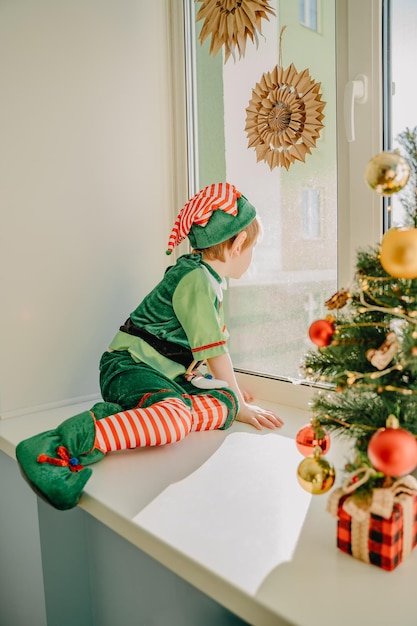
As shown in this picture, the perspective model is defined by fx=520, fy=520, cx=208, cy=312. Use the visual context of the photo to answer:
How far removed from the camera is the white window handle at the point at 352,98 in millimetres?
1029

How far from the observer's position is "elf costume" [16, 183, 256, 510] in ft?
3.13

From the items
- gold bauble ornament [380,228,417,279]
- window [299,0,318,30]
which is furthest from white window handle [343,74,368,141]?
gold bauble ornament [380,228,417,279]

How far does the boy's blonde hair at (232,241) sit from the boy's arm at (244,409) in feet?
0.82

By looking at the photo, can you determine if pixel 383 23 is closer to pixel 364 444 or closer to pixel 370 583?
pixel 364 444

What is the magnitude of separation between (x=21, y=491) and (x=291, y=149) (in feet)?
3.19

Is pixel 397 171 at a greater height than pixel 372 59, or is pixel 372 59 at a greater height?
pixel 372 59

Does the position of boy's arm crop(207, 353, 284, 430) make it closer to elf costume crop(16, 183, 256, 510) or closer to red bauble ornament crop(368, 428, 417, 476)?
elf costume crop(16, 183, 256, 510)

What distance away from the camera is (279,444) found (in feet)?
3.31

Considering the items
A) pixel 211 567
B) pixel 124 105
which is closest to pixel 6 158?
pixel 124 105

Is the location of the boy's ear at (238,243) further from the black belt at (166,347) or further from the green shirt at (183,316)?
the black belt at (166,347)

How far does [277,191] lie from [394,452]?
2.77 feet

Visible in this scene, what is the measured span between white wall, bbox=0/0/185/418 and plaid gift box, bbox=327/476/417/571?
2.95 feet

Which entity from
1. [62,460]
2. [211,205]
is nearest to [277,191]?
[211,205]

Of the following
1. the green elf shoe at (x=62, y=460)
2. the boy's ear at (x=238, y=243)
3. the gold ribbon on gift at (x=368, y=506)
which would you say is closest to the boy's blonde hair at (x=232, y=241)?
the boy's ear at (x=238, y=243)
